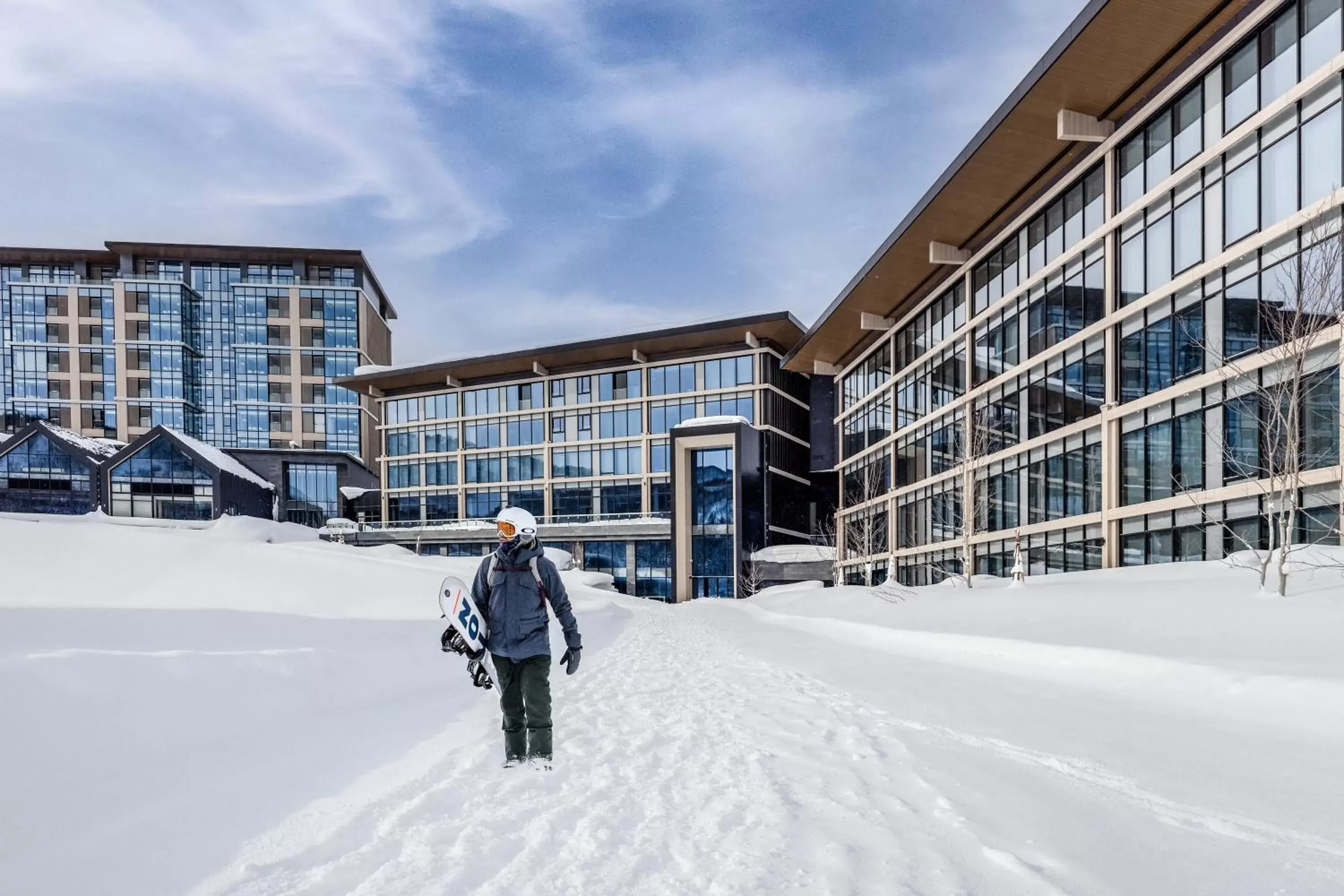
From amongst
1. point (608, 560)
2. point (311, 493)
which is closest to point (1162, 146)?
point (608, 560)

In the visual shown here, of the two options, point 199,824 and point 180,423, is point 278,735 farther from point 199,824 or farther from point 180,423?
point 180,423

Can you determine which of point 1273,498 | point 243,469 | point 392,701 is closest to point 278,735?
point 392,701

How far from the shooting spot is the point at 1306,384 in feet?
56.6

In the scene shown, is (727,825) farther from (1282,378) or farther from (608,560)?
(608,560)

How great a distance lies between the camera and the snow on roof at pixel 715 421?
5350 centimetres

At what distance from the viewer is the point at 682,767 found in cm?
543

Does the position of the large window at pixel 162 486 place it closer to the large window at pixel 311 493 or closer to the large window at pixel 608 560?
the large window at pixel 311 493

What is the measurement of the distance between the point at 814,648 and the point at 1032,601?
15.0 ft

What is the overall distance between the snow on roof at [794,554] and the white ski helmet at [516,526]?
45819mm

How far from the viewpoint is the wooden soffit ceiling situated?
69.3 feet

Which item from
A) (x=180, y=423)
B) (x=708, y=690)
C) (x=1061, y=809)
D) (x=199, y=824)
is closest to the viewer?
(x=199, y=824)

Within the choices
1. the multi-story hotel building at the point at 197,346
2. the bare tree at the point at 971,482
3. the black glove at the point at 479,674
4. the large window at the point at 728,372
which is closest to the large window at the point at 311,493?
the multi-story hotel building at the point at 197,346

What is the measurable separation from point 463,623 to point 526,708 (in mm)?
780

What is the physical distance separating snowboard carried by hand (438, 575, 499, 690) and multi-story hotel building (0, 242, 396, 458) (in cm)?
8173
